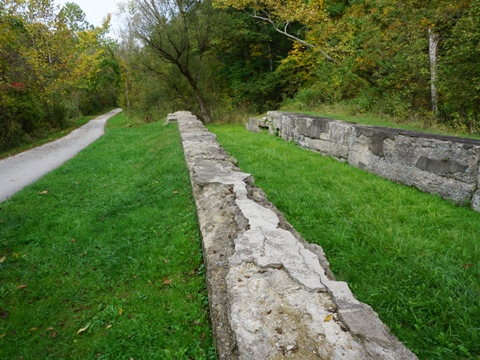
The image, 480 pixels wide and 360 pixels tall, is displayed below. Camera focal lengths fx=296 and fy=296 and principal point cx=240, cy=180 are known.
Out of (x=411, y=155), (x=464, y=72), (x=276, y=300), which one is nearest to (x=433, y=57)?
(x=464, y=72)

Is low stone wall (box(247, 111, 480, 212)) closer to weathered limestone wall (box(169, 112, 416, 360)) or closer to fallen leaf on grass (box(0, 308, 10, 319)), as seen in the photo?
weathered limestone wall (box(169, 112, 416, 360))

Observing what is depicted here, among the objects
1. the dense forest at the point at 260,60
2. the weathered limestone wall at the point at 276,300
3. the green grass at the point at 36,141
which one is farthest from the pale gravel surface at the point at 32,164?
the weathered limestone wall at the point at 276,300

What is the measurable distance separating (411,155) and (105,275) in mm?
4438

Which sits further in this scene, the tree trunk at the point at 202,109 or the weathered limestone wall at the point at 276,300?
the tree trunk at the point at 202,109

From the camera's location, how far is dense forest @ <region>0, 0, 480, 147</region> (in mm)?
8211

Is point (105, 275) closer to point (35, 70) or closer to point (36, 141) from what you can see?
point (36, 141)

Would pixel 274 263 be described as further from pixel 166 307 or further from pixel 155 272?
pixel 155 272

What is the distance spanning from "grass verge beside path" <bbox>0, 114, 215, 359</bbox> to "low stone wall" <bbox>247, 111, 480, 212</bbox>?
10.8 ft

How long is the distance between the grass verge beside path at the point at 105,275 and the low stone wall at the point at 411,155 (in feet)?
10.8

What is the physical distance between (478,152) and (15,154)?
40.6 ft

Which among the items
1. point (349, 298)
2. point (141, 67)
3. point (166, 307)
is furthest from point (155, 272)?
point (141, 67)

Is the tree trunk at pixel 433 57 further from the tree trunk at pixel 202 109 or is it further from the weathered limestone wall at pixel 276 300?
the tree trunk at pixel 202 109

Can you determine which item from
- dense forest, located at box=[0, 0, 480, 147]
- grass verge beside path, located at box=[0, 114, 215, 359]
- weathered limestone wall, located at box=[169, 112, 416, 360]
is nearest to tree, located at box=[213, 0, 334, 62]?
dense forest, located at box=[0, 0, 480, 147]

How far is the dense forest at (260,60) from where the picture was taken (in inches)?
323
